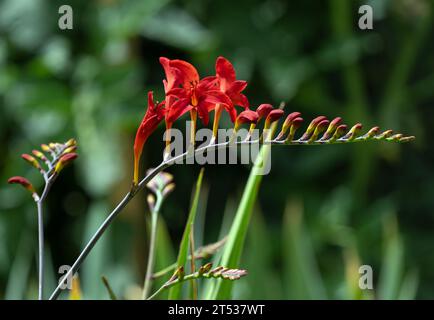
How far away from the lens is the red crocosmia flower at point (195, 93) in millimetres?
432

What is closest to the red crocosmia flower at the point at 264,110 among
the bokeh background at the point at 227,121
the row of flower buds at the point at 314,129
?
the row of flower buds at the point at 314,129

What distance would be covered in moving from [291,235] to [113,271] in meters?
0.52

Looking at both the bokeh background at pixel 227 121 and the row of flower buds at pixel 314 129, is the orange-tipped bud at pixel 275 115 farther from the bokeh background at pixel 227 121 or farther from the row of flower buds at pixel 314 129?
the bokeh background at pixel 227 121

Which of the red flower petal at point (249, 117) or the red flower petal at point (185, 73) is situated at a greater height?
the red flower petal at point (185, 73)

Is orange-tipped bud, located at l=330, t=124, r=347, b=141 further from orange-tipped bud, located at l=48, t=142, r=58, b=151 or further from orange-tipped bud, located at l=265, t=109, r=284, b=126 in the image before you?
orange-tipped bud, located at l=48, t=142, r=58, b=151

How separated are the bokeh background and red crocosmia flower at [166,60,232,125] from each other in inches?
35.9

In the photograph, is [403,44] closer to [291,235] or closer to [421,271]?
[421,271]

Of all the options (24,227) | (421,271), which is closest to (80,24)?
(24,227)

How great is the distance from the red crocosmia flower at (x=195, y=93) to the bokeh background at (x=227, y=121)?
35.9 inches

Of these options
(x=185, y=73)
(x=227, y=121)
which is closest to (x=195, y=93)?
(x=185, y=73)

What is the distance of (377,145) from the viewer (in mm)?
1918

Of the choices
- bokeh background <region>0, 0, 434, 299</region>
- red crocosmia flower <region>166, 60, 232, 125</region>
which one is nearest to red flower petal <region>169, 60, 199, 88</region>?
red crocosmia flower <region>166, 60, 232, 125</region>

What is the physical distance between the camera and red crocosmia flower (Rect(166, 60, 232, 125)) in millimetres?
432

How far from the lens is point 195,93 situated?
436 mm
